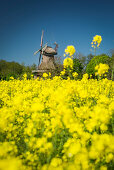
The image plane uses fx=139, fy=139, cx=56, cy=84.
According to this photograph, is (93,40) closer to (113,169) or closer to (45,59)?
(113,169)

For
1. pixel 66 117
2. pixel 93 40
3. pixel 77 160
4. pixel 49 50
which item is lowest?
pixel 77 160

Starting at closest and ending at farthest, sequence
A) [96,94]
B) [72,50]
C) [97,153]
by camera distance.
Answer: [97,153]
[72,50]
[96,94]

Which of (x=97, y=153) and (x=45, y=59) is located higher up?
(x=45, y=59)

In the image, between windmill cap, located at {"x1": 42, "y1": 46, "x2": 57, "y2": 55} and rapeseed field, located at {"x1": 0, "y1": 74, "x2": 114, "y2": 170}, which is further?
windmill cap, located at {"x1": 42, "y1": 46, "x2": 57, "y2": 55}

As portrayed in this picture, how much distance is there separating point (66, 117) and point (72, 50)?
8.45 feet

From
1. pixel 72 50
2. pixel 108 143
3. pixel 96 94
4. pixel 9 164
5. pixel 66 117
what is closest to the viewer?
pixel 9 164

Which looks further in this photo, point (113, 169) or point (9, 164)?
point (113, 169)

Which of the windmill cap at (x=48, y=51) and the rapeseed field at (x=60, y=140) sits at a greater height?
the windmill cap at (x=48, y=51)

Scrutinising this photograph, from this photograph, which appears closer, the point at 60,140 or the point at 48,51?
the point at 60,140

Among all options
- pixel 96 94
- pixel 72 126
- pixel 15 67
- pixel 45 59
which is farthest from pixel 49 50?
pixel 15 67

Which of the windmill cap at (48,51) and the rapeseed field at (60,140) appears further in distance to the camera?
the windmill cap at (48,51)

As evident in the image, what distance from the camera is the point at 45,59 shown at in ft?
86.2

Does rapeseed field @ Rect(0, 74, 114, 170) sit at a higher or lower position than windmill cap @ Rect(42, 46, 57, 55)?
lower

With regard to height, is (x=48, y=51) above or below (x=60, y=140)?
above
